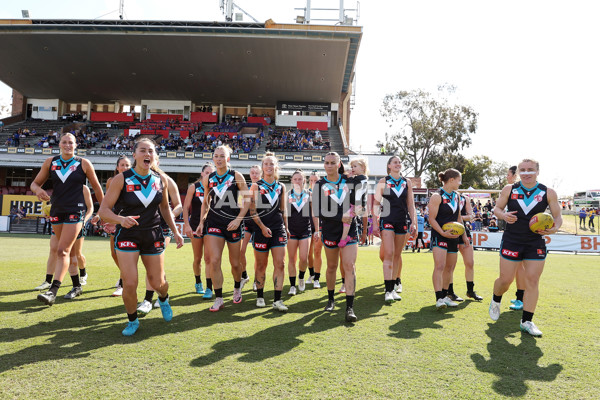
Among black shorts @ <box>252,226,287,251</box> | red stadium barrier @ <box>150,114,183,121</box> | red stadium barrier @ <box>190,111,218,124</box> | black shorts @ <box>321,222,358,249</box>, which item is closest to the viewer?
black shorts @ <box>321,222,358,249</box>

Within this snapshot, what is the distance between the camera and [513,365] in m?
3.55

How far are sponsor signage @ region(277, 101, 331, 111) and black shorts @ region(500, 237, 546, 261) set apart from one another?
4056 cm

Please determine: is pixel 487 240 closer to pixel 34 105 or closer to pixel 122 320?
pixel 122 320

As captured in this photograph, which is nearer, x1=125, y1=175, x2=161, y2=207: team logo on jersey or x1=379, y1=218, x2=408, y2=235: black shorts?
x1=125, y1=175, x2=161, y2=207: team logo on jersey

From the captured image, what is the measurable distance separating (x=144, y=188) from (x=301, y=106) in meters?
41.2

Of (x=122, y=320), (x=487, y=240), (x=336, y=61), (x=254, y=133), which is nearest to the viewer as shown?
(x=122, y=320)

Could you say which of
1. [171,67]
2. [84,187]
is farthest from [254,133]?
[84,187]

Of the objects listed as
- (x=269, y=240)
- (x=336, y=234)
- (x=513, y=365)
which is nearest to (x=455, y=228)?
(x=336, y=234)

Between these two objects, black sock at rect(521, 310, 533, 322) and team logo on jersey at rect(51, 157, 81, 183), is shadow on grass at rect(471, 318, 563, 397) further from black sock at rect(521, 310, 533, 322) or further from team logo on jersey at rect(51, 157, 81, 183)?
team logo on jersey at rect(51, 157, 81, 183)

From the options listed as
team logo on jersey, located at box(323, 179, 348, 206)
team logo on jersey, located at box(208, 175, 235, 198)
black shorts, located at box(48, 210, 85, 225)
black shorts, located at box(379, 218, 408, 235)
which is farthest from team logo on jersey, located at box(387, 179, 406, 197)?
black shorts, located at box(48, 210, 85, 225)

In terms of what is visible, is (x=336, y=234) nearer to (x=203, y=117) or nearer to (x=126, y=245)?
(x=126, y=245)

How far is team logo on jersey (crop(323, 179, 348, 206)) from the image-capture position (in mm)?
5070

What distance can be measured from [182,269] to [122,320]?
4335 millimetres

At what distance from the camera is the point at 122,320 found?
4809mm
